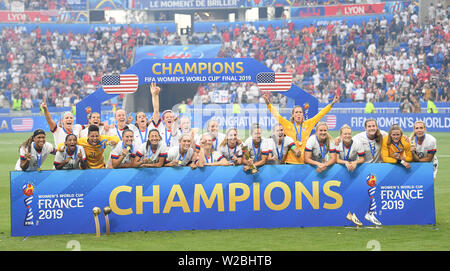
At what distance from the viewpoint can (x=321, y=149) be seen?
35.6 feet

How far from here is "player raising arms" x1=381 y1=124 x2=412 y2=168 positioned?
10719mm

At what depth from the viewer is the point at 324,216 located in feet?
35.1

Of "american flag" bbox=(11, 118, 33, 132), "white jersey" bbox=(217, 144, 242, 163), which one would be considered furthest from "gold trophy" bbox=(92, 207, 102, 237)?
"american flag" bbox=(11, 118, 33, 132)

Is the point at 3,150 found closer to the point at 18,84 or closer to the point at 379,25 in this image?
the point at 18,84

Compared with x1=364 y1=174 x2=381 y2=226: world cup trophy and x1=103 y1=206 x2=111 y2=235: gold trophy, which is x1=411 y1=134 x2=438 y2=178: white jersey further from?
x1=103 y1=206 x2=111 y2=235: gold trophy

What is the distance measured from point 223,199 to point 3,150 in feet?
55.8

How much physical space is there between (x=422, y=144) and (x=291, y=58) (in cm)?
3225

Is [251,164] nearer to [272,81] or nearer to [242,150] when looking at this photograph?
[242,150]

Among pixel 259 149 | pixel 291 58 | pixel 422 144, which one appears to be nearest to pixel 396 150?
pixel 422 144

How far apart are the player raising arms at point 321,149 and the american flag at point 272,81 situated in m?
6.19

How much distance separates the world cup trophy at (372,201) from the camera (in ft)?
34.8

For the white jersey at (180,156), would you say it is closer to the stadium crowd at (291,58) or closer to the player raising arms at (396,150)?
the player raising arms at (396,150)

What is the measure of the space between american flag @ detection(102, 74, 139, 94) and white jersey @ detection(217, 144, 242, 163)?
5.92 metres

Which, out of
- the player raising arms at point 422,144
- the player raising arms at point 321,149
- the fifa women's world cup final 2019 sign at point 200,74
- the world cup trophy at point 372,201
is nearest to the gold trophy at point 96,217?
the player raising arms at point 321,149
